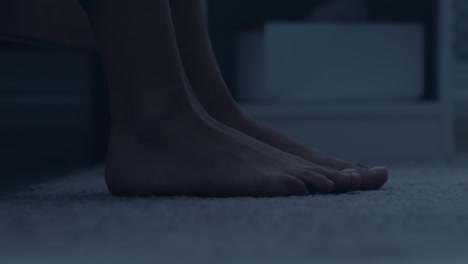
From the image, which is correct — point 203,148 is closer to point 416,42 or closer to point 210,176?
point 210,176

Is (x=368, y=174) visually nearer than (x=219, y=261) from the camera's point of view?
No

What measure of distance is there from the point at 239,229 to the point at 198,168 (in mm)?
244

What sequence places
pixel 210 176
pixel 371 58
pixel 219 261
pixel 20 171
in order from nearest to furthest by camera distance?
pixel 219 261 → pixel 210 176 → pixel 20 171 → pixel 371 58

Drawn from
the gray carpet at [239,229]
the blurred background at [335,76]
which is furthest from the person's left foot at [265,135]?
the blurred background at [335,76]

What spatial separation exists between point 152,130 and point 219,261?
15.4 inches

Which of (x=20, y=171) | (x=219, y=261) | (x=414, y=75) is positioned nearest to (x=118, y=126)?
(x=20, y=171)

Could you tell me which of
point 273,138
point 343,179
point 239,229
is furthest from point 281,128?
point 239,229

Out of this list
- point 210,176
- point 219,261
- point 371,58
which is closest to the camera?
point 219,261

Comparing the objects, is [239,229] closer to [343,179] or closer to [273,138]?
[343,179]

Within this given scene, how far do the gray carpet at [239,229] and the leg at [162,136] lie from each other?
0.03 metres

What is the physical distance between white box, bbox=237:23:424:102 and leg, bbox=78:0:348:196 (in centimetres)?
79

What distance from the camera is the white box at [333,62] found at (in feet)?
5.24

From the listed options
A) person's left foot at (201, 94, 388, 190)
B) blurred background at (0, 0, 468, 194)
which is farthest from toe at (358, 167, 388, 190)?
blurred background at (0, 0, 468, 194)

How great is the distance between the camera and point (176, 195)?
0.79m
